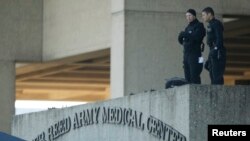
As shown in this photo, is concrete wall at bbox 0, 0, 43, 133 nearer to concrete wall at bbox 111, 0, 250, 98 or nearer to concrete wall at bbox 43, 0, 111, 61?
concrete wall at bbox 43, 0, 111, 61

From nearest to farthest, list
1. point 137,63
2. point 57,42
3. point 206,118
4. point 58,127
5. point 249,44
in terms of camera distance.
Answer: point 206,118 < point 58,127 < point 137,63 < point 57,42 < point 249,44

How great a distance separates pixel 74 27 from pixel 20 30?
2.77 metres

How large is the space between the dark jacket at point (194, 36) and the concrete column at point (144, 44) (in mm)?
6198

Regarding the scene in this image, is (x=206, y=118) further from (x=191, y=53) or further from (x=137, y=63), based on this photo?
(x=137, y=63)

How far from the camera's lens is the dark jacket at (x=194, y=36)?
69.6 ft

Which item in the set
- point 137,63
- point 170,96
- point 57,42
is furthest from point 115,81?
point 170,96

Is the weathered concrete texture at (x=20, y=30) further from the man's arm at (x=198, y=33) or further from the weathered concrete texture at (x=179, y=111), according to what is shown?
the man's arm at (x=198, y=33)

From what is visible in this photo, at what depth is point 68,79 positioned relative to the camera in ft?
149

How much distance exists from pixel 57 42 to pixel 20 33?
5.32 feet

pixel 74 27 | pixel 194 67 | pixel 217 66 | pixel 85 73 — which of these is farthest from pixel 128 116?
pixel 85 73

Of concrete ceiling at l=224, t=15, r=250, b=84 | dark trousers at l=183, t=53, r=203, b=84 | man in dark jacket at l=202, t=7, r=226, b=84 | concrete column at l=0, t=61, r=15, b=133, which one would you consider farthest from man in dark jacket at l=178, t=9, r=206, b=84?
concrete column at l=0, t=61, r=15, b=133

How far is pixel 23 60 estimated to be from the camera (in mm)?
34531

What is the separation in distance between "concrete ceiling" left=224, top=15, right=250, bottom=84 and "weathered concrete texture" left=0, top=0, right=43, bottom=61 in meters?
5.30

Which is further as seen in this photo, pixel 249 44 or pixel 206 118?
pixel 249 44
